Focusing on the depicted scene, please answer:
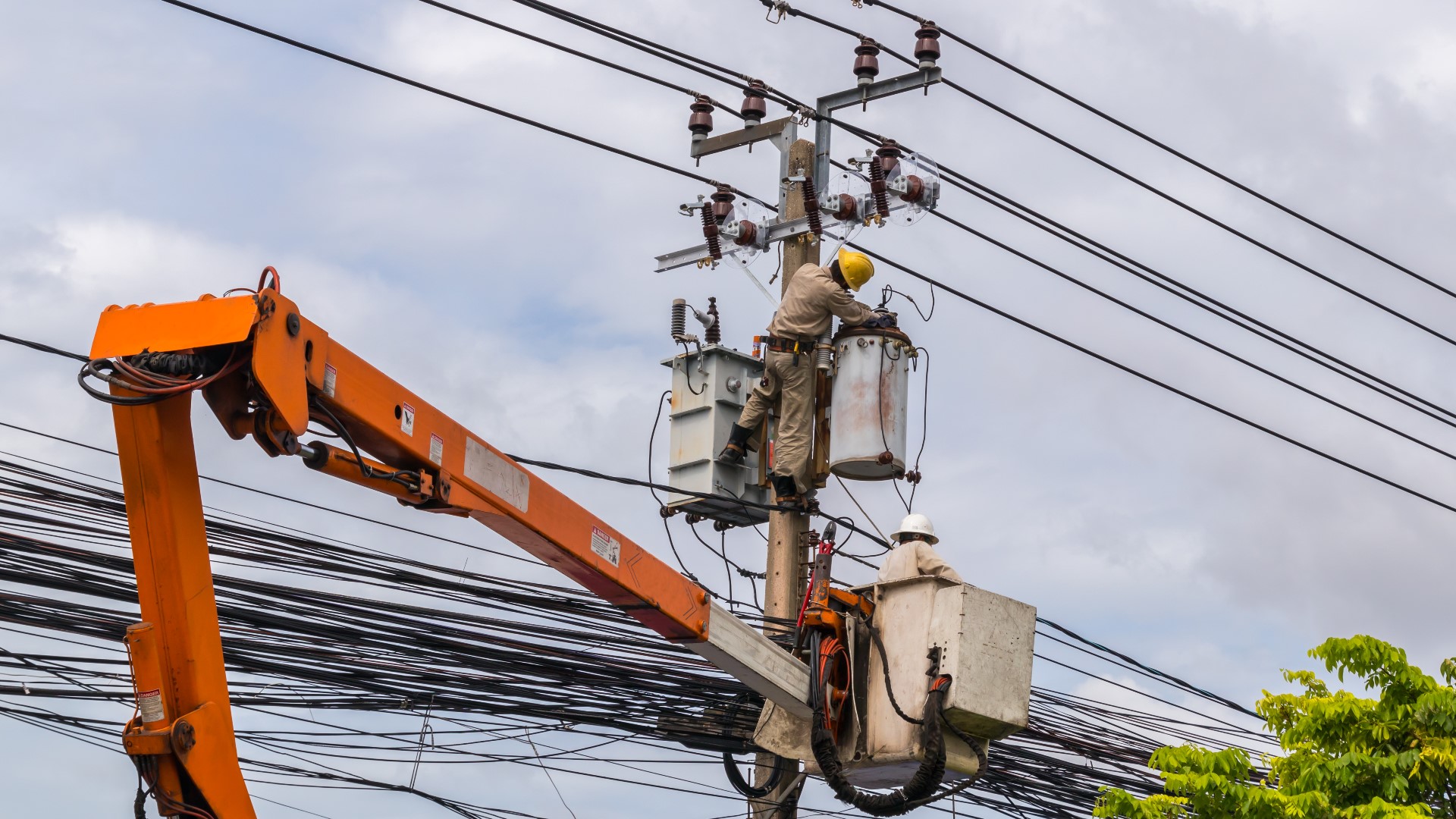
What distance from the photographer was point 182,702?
6.06 metres

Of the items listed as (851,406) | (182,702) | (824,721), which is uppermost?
(851,406)

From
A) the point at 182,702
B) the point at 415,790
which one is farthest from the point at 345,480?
the point at 415,790

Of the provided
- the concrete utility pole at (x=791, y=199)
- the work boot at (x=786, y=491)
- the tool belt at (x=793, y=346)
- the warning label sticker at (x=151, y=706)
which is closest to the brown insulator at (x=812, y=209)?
the concrete utility pole at (x=791, y=199)

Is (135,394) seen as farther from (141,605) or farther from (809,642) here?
(809,642)

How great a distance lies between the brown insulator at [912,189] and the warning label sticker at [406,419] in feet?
19.2

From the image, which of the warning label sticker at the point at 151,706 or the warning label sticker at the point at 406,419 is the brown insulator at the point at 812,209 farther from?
the warning label sticker at the point at 151,706

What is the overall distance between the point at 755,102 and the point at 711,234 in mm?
949

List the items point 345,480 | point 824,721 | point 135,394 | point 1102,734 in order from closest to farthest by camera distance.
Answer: point 135,394
point 345,480
point 824,721
point 1102,734

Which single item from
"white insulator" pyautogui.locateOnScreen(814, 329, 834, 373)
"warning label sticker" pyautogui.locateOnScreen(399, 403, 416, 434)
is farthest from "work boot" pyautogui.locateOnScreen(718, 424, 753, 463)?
"warning label sticker" pyautogui.locateOnScreen(399, 403, 416, 434)

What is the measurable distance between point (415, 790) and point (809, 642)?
8.28 ft

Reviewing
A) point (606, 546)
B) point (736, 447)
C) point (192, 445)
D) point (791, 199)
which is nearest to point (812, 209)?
point (791, 199)

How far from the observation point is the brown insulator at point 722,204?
1227 centimetres

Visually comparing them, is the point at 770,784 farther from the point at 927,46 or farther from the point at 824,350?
the point at 927,46

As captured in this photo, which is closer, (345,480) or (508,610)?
(345,480)
